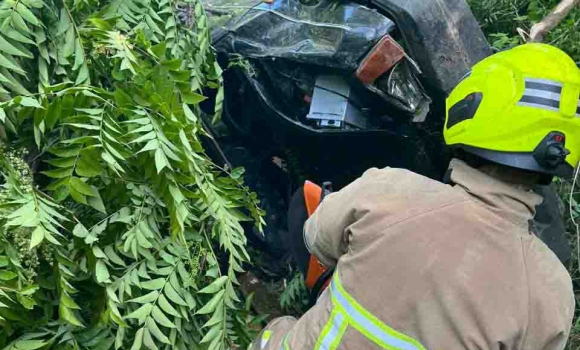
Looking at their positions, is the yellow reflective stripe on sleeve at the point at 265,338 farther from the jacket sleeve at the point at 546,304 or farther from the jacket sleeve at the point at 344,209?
the jacket sleeve at the point at 546,304

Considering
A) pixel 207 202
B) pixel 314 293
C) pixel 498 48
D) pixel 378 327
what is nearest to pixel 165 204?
pixel 207 202

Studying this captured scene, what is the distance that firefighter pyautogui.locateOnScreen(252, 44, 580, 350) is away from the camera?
1557 millimetres

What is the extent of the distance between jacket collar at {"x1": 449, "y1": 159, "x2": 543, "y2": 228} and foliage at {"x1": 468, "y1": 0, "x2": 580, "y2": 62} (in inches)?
76.7

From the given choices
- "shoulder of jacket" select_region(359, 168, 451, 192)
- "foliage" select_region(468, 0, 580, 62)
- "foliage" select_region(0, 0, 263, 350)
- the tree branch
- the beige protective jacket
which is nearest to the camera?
the beige protective jacket

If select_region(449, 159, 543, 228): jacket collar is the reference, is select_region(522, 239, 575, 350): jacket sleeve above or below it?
below

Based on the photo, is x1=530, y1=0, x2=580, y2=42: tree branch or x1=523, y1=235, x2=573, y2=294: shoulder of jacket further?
x1=530, y1=0, x2=580, y2=42: tree branch

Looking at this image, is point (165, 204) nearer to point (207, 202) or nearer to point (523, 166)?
point (207, 202)

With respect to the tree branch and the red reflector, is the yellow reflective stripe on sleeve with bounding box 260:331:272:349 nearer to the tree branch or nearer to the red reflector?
the red reflector

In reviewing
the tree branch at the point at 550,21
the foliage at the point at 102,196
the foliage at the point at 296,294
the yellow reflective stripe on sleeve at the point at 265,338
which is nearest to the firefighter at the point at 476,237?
the yellow reflective stripe on sleeve at the point at 265,338

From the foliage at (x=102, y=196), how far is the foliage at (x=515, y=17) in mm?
1982

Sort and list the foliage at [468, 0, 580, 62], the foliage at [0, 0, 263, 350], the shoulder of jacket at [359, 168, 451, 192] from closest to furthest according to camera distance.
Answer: the shoulder of jacket at [359, 168, 451, 192]
the foliage at [0, 0, 263, 350]
the foliage at [468, 0, 580, 62]

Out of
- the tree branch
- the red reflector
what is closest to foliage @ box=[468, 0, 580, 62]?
the tree branch

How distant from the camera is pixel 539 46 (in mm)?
1749

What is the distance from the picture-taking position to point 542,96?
1615 millimetres
